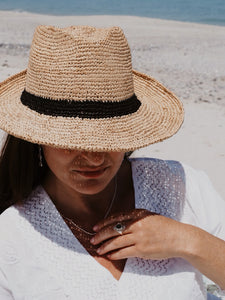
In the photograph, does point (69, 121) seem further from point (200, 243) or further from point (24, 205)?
point (200, 243)

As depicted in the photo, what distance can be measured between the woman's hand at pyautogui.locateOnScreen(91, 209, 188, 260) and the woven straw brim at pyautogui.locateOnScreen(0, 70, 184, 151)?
0.84ft

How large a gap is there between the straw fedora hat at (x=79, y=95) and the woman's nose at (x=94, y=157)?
4 centimetres

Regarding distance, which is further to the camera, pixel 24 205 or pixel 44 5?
pixel 44 5

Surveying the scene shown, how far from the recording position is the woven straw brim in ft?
4.31

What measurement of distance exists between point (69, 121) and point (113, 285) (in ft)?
1.65

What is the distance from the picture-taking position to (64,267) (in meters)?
1.43

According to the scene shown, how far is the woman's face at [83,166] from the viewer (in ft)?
4.43

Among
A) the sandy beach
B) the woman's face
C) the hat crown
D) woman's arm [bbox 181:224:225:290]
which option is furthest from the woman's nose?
the sandy beach

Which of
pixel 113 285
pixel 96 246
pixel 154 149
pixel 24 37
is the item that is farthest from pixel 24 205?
pixel 24 37

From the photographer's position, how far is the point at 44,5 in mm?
33781

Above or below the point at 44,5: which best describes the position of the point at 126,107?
above

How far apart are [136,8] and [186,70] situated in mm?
25036

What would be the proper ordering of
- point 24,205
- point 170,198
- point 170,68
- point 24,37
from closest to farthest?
point 24,205, point 170,198, point 170,68, point 24,37

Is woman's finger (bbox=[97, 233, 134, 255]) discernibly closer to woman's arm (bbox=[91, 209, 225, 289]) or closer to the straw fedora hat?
woman's arm (bbox=[91, 209, 225, 289])
